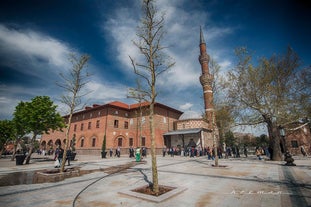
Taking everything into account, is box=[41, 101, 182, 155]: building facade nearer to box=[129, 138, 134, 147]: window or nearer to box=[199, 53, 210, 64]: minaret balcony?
box=[129, 138, 134, 147]: window

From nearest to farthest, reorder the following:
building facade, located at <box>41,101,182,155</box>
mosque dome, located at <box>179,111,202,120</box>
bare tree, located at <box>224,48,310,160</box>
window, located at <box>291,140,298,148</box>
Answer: bare tree, located at <box>224,48,310,160</box>
window, located at <box>291,140,298,148</box>
building facade, located at <box>41,101,182,155</box>
mosque dome, located at <box>179,111,202,120</box>

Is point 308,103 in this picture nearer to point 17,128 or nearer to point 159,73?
point 159,73

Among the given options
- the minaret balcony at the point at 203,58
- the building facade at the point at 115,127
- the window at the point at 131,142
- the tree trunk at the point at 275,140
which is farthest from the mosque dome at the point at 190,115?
the tree trunk at the point at 275,140

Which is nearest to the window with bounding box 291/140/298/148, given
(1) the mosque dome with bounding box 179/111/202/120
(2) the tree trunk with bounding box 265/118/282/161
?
(1) the mosque dome with bounding box 179/111/202/120

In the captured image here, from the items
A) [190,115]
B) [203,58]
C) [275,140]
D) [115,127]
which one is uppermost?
[203,58]

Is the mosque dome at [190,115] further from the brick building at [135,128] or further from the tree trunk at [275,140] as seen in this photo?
the tree trunk at [275,140]

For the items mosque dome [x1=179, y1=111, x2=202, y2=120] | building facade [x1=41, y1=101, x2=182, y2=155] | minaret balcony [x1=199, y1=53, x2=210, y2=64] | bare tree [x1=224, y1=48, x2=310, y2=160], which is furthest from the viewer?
mosque dome [x1=179, y1=111, x2=202, y2=120]

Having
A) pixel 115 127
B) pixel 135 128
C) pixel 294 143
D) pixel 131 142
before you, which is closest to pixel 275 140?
pixel 294 143

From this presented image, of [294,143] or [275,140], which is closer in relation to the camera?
[275,140]

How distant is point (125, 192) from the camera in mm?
5703

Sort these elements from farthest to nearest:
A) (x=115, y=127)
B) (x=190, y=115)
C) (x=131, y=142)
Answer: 1. (x=190, y=115)
2. (x=131, y=142)
3. (x=115, y=127)

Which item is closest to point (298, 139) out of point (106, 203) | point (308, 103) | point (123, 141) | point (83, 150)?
point (308, 103)

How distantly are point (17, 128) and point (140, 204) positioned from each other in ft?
75.1

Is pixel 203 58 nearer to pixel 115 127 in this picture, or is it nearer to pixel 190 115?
pixel 190 115
